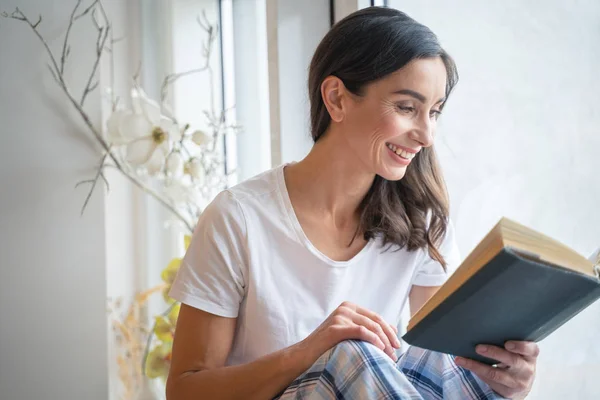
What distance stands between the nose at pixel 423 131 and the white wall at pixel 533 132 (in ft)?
0.86

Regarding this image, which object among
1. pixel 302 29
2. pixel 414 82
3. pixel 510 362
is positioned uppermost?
pixel 302 29

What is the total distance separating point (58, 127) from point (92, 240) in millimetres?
315

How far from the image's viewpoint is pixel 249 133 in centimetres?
243

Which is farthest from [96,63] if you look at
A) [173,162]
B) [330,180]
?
[330,180]

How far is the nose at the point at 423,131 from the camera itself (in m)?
1.16

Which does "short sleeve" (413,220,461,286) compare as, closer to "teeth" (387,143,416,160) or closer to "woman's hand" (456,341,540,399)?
"teeth" (387,143,416,160)

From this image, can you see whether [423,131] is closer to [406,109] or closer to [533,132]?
[406,109]

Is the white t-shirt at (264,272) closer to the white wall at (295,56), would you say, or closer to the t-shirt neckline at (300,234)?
the t-shirt neckline at (300,234)

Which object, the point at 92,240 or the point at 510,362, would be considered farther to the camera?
the point at 92,240

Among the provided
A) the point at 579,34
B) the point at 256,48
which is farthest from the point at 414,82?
the point at 256,48

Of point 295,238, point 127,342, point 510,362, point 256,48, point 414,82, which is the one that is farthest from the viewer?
point 256,48

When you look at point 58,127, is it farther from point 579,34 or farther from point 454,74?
point 579,34

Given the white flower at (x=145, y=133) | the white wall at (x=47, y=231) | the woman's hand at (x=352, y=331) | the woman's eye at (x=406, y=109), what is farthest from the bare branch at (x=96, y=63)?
the woman's hand at (x=352, y=331)

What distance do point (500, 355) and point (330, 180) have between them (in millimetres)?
451
